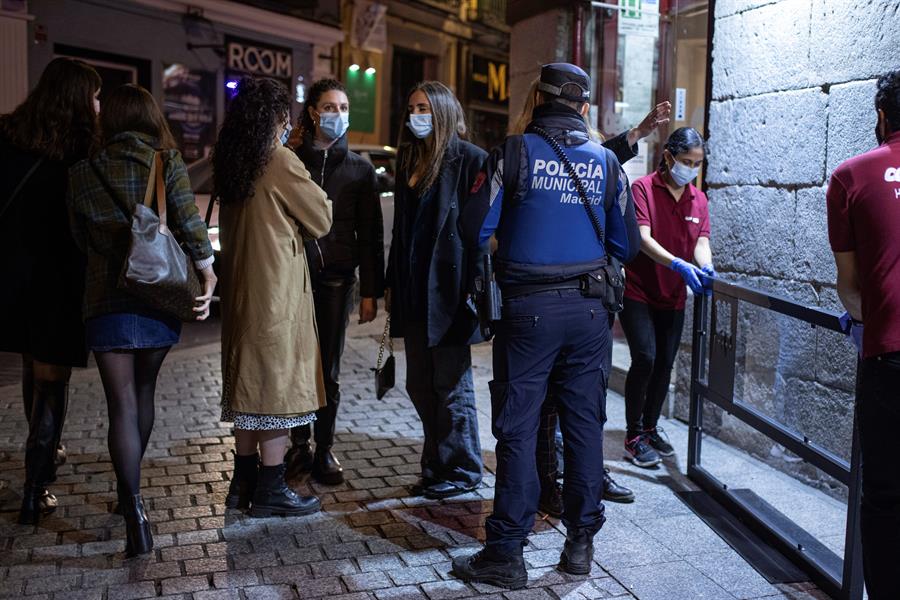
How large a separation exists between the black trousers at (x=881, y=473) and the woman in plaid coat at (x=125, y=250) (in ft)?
8.65

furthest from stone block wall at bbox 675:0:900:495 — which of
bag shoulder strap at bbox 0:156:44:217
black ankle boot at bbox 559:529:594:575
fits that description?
bag shoulder strap at bbox 0:156:44:217

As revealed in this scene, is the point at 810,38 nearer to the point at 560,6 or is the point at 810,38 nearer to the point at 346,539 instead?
the point at 560,6

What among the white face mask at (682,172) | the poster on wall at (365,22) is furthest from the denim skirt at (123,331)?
the poster on wall at (365,22)

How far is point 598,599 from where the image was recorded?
12.2 feet

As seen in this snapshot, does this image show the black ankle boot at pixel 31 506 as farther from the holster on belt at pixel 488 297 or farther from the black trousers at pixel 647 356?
the black trousers at pixel 647 356

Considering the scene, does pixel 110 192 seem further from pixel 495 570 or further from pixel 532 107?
pixel 495 570

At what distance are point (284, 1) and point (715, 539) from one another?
56.2 ft

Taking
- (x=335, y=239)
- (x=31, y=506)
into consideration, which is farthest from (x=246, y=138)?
(x=31, y=506)

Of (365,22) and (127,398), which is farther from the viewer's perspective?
(365,22)

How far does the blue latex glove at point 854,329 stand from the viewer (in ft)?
11.0

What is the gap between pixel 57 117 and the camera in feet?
13.7

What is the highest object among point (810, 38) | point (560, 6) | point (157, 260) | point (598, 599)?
point (560, 6)

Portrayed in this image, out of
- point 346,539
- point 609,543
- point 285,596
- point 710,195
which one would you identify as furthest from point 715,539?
point 710,195

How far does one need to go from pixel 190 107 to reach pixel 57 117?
14011mm
